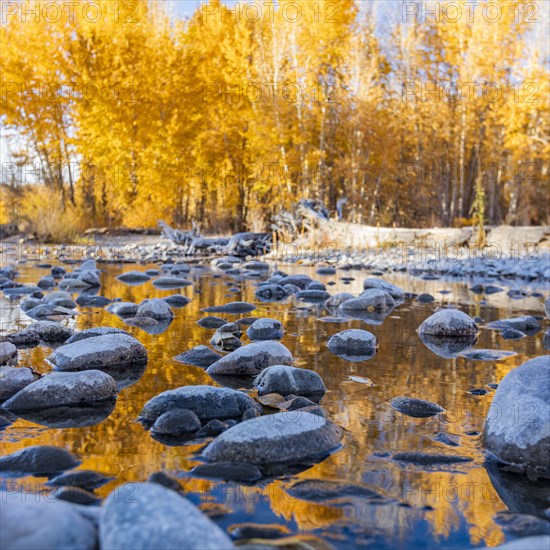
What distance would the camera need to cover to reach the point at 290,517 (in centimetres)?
169

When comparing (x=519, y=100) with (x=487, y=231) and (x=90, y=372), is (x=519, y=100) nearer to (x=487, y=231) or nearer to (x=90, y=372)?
(x=487, y=231)

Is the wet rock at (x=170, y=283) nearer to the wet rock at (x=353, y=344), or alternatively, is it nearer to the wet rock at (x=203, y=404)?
the wet rock at (x=353, y=344)

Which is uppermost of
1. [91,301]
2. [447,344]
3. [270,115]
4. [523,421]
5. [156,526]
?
[270,115]

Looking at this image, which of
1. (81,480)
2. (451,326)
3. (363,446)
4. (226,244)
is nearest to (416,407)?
(363,446)

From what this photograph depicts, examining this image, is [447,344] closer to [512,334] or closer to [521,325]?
[512,334]

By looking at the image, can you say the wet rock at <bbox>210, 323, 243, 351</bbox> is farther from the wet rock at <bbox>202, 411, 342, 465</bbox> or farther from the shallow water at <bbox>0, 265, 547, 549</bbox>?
the wet rock at <bbox>202, 411, 342, 465</bbox>

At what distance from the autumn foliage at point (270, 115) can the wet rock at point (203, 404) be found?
13.4m

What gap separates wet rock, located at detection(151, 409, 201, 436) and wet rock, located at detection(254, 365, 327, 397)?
0.56 metres

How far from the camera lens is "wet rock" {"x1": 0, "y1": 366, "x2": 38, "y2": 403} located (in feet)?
9.07

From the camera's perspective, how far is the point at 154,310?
510 centimetres

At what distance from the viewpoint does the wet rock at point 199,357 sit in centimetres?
357

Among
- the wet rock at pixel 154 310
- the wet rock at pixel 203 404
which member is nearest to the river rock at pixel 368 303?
the wet rock at pixel 154 310

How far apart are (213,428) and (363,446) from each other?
578 millimetres

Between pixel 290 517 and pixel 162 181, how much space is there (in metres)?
16.7
